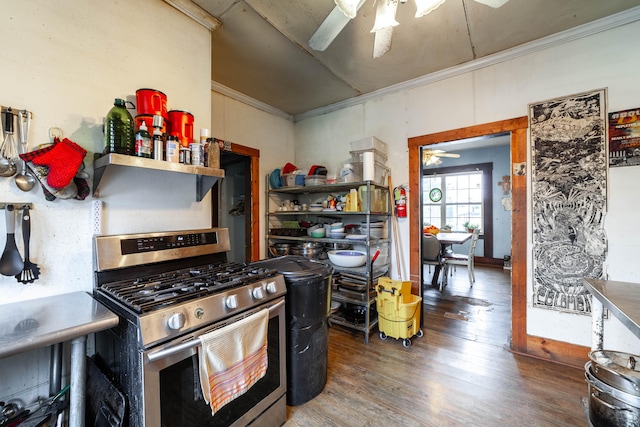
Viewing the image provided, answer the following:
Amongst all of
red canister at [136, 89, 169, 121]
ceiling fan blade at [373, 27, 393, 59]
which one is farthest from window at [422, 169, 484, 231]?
red canister at [136, 89, 169, 121]

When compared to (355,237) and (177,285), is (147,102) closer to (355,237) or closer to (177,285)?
(177,285)

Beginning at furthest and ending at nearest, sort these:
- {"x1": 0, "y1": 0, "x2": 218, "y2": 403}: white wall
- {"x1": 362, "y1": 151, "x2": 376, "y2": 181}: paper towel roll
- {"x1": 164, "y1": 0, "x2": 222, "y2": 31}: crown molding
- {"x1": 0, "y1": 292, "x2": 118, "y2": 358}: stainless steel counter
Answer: {"x1": 362, "y1": 151, "x2": 376, "y2": 181}: paper towel roll, {"x1": 164, "y1": 0, "x2": 222, "y2": 31}: crown molding, {"x1": 0, "y1": 0, "x2": 218, "y2": 403}: white wall, {"x1": 0, "y1": 292, "x2": 118, "y2": 358}: stainless steel counter

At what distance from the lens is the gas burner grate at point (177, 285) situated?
1003 mm

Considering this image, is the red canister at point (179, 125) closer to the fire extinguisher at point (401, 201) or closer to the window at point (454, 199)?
the fire extinguisher at point (401, 201)

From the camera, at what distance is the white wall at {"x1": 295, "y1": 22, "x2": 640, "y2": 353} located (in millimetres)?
1877

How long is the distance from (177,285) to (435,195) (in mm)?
6666

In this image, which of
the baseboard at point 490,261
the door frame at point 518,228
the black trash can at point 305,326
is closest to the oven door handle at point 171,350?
the black trash can at point 305,326

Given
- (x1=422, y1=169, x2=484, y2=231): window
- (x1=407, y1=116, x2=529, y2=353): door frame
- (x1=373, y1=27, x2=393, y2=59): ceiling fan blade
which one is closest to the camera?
(x1=373, y1=27, x2=393, y2=59): ceiling fan blade

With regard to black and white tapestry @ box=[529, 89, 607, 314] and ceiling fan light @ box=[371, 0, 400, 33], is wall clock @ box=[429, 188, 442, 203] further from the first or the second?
ceiling fan light @ box=[371, 0, 400, 33]

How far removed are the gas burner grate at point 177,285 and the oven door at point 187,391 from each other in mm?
149

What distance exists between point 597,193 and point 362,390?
2.27 metres

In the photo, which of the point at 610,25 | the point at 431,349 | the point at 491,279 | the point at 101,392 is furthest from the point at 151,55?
the point at 491,279

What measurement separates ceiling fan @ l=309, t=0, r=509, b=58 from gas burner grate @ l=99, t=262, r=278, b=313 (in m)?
1.38

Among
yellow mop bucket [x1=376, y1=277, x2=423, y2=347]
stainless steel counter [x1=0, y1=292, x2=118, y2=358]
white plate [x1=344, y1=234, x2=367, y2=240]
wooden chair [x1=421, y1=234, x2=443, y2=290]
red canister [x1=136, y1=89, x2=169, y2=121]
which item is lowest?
yellow mop bucket [x1=376, y1=277, x2=423, y2=347]
